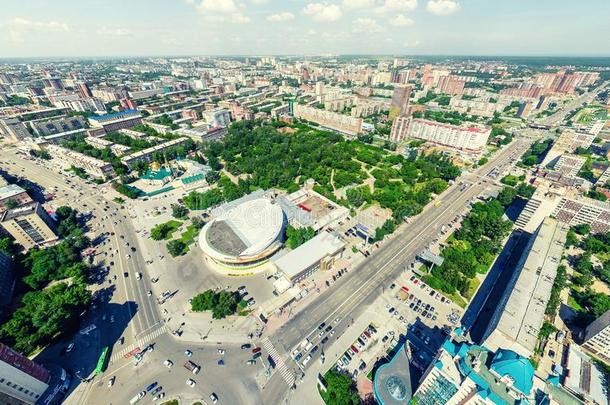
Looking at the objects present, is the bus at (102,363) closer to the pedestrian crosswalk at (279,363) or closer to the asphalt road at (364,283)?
the pedestrian crosswalk at (279,363)

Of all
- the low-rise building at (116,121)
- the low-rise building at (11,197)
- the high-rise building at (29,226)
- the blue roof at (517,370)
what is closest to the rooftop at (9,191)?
the low-rise building at (11,197)

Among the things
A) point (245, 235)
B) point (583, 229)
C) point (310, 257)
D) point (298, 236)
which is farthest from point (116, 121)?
point (583, 229)

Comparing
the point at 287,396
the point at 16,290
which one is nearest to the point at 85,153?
the point at 16,290

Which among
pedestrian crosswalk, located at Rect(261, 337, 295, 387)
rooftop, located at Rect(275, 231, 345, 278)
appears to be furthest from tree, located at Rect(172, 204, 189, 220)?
pedestrian crosswalk, located at Rect(261, 337, 295, 387)

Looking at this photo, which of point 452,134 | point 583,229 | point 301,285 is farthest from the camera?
point 452,134

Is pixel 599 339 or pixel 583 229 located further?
pixel 583 229

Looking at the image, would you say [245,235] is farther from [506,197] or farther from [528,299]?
[506,197]

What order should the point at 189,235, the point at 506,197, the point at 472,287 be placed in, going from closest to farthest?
the point at 472,287, the point at 189,235, the point at 506,197

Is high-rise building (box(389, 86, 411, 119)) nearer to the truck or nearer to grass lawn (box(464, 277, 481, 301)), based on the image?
grass lawn (box(464, 277, 481, 301))
